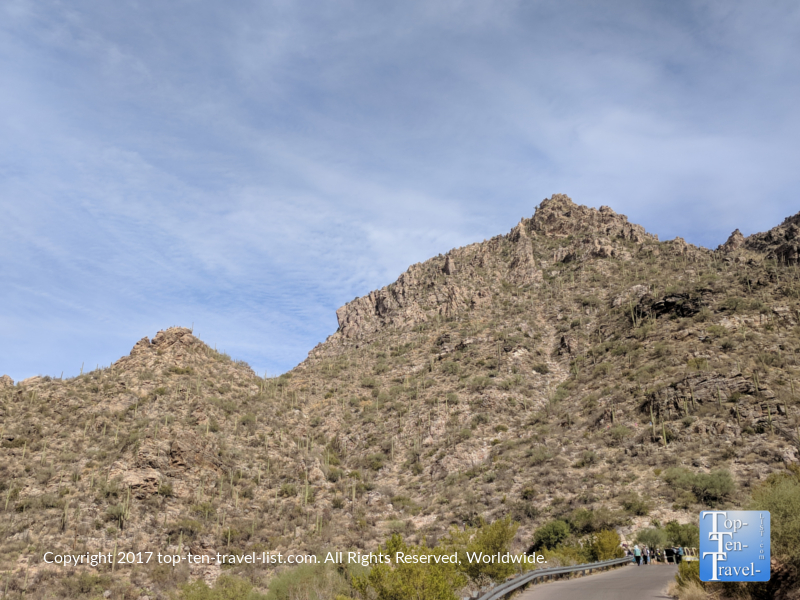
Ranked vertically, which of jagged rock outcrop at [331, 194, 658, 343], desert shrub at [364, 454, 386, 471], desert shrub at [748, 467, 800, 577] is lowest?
desert shrub at [364, 454, 386, 471]

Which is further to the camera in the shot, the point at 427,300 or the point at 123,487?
the point at 427,300

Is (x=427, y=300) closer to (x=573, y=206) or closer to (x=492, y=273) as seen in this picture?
(x=492, y=273)

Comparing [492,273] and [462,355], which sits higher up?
[492,273]

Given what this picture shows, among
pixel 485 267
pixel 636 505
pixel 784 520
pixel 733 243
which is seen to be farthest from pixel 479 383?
pixel 733 243

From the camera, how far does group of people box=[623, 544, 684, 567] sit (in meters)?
20.3

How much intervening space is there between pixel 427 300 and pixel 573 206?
97.6ft

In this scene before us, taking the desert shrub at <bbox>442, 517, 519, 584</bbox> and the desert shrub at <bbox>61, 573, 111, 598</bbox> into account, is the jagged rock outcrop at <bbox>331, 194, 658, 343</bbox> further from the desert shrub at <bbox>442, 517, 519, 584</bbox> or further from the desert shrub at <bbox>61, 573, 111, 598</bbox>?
the desert shrub at <bbox>442, 517, 519, 584</bbox>

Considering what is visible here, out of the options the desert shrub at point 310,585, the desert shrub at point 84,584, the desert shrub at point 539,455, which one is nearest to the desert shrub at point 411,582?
the desert shrub at point 310,585

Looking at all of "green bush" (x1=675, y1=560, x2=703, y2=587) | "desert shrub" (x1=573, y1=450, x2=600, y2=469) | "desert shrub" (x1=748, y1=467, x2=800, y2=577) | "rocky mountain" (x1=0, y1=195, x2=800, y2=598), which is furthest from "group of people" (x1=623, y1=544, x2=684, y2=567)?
"desert shrub" (x1=748, y1=467, x2=800, y2=577)

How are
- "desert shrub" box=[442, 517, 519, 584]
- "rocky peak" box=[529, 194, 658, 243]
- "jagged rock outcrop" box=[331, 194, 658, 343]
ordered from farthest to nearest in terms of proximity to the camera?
1. "rocky peak" box=[529, 194, 658, 243]
2. "jagged rock outcrop" box=[331, 194, 658, 343]
3. "desert shrub" box=[442, 517, 519, 584]

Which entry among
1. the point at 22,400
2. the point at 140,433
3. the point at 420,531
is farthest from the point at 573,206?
the point at 22,400

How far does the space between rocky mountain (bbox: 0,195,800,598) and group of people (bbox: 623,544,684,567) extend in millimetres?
2754

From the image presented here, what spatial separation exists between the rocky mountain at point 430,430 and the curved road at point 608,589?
1147cm

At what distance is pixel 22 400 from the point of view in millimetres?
34969
